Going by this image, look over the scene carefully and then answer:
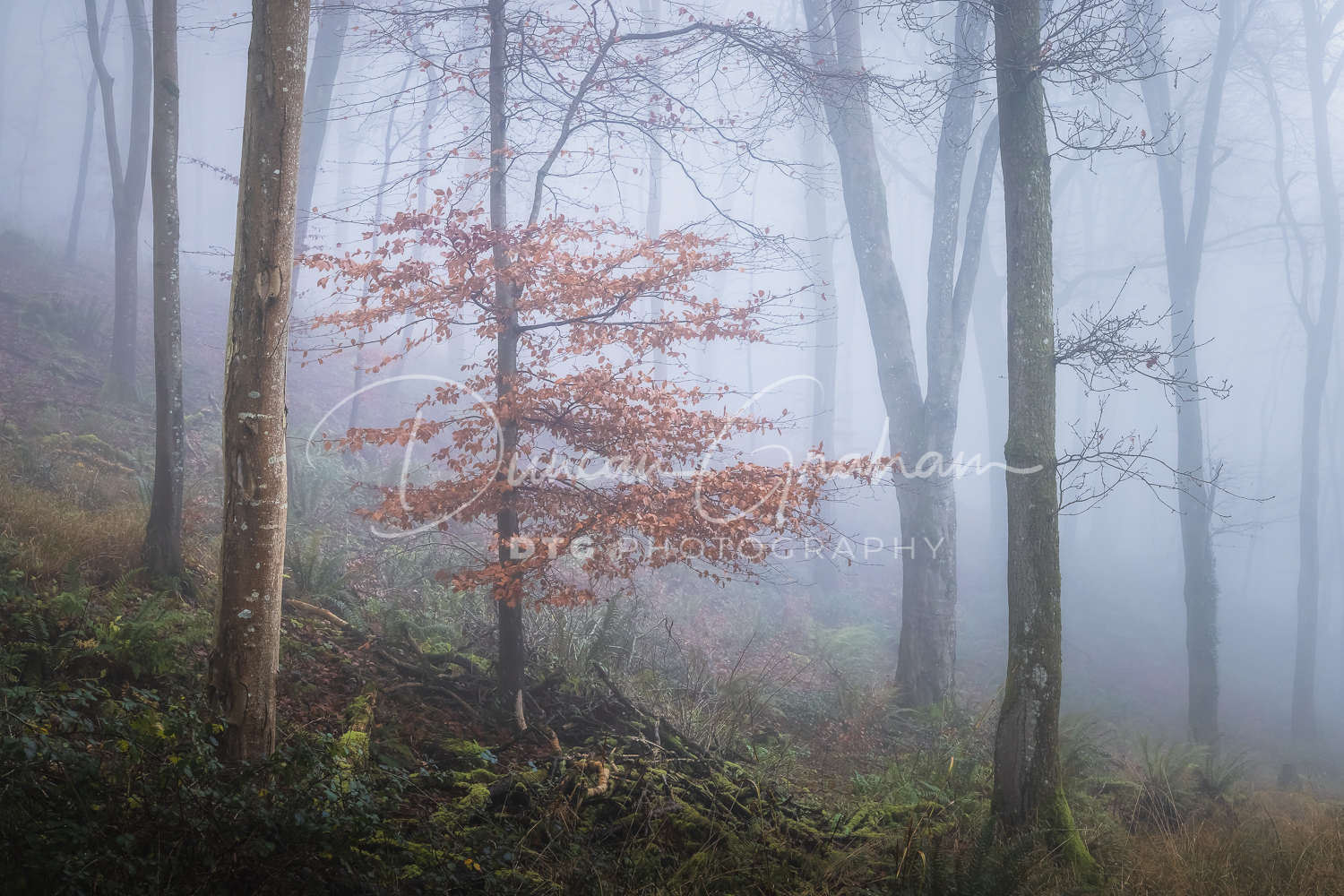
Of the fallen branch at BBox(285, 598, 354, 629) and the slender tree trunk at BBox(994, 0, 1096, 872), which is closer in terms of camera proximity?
the slender tree trunk at BBox(994, 0, 1096, 872)

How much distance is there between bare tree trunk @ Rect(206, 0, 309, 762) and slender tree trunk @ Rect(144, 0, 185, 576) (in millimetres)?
3120

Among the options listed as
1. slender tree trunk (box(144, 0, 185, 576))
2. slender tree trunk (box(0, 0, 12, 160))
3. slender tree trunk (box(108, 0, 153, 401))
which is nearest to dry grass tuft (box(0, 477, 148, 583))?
slender tree trunk (box(144, 0, 185, 576))

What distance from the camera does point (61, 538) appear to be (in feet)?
19.1

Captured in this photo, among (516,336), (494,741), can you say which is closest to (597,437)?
(516,336)

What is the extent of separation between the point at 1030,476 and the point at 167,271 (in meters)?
7.87

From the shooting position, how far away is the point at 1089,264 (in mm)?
28047

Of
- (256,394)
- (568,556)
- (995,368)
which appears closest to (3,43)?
(568,556)

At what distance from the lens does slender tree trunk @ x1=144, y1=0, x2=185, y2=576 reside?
6.39 metres

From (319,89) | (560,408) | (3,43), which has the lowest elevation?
(560,408)

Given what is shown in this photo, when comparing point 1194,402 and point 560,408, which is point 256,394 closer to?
point 560,408

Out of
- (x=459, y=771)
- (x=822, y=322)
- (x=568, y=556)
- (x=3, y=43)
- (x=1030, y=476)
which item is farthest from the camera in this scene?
(x=3, y=43)

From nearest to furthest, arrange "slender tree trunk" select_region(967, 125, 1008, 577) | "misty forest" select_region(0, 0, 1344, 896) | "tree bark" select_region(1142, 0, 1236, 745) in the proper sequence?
"misty forest" select_region(0, 0, 1344, 896) → "tree bark" select_region(1142, 0, 1236, 745) → "slender tree trunk" select_region(967, 125, 1008, 577)

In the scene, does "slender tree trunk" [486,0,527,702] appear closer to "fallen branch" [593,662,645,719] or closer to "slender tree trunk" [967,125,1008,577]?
"fallen branch" [593,662,645,719]

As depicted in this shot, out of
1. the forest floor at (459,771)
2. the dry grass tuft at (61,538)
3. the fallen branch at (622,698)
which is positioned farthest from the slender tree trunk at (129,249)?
the fallen branch at (622,698)
